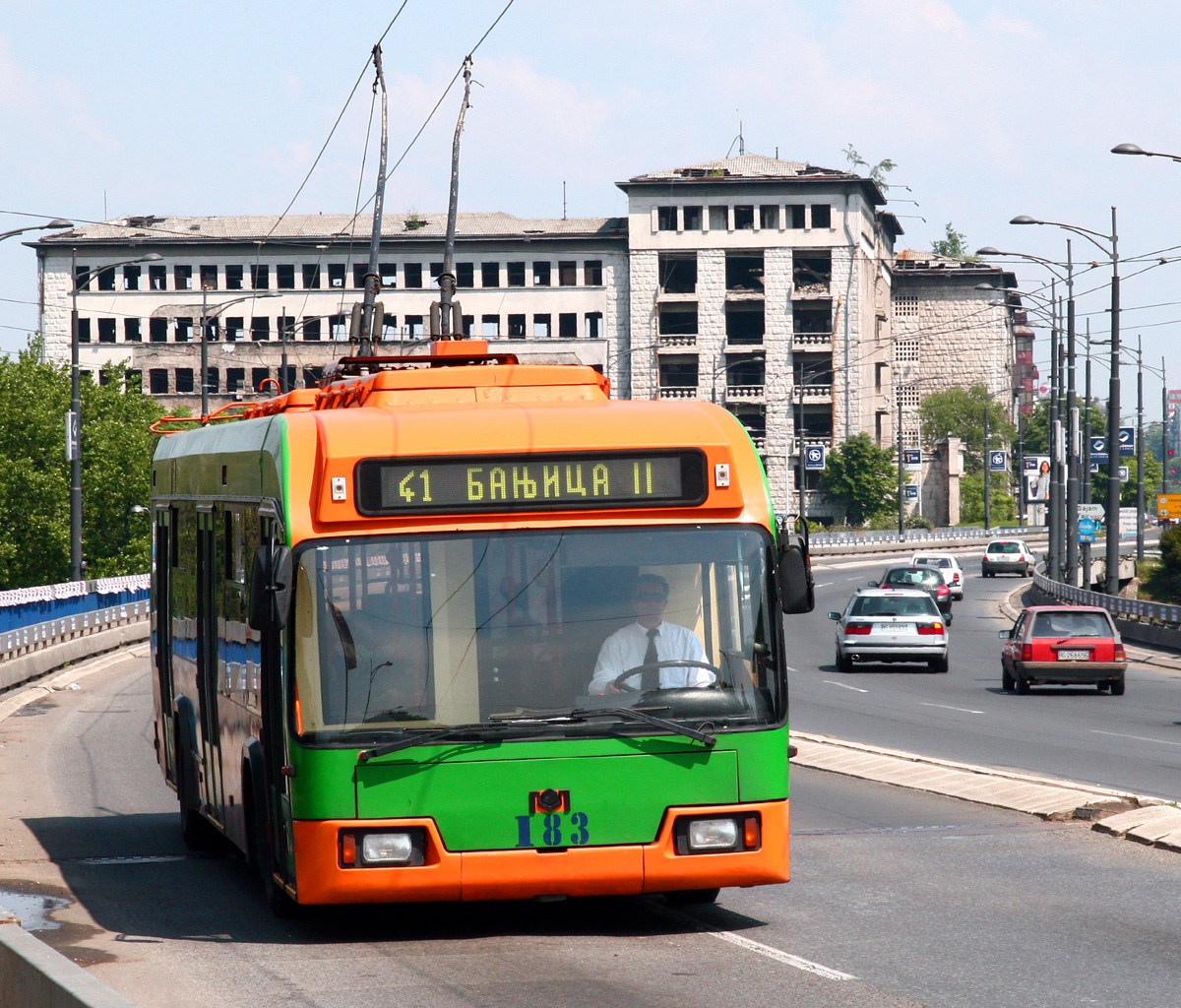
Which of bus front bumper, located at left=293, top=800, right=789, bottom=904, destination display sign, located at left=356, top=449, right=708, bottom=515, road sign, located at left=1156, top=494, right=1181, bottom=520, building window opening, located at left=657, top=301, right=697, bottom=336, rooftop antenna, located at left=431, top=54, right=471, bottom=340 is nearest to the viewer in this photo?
bus front bumper, located at left=293, top=800, right=789, bottom=904

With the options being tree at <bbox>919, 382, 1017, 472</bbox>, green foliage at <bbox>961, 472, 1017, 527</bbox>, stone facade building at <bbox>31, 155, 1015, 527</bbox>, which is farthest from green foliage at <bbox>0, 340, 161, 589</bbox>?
tree at <bbox>919, 382, 1017, 472</bbox>

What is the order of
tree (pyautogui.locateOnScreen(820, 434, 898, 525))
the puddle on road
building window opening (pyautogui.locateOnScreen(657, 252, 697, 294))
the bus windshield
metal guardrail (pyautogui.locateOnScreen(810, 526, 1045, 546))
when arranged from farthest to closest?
building window opening (pyautogui.locateOnScreen(657, 252, 697, 294)) → tree (pyautogui.locateOnScreen(820, 434, 898, 525)) → metal guardrail (pyautogui.locateOnScreen(810, 526, 1045, 546)) → the puddle on road → the bus windshield

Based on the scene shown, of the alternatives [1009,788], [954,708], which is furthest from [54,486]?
[1009,788]

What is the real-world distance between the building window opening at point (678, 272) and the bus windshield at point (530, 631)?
10357cm

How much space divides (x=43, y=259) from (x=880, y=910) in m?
112

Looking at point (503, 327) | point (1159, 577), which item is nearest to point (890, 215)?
point (503, 327)

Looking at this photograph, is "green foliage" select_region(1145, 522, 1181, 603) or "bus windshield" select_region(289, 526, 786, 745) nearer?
"bus windshield" select_region(289, 526, 786, 745)

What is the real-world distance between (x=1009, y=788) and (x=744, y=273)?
98473mm

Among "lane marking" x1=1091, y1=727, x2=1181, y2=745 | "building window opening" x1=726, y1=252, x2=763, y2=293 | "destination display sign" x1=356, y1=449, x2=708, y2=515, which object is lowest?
"lane marking" x1=1091, y1=727, x2=1181, y2=745

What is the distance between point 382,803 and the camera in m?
8.00

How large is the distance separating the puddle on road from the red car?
20625mm

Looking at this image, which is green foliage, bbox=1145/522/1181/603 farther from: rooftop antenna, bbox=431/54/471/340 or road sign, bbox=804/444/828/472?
rooftop antenna, bbox=431/54/471/340

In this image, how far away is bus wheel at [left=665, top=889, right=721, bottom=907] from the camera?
9.32 m

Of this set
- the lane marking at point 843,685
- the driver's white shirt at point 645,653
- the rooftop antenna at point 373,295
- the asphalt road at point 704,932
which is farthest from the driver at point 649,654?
the lane marking at point 843,685
